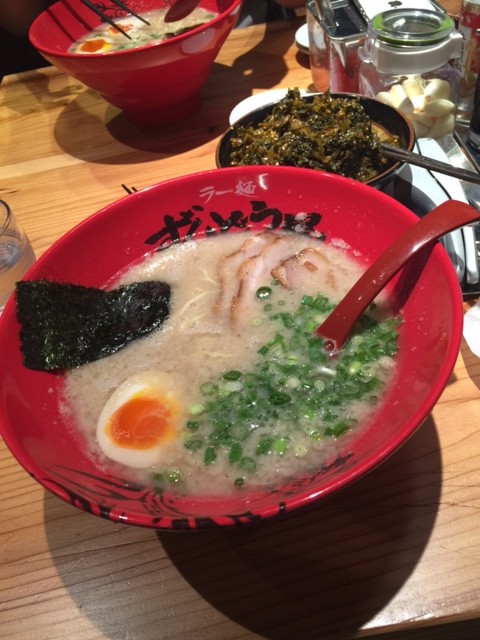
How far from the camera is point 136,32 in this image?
2.33 m

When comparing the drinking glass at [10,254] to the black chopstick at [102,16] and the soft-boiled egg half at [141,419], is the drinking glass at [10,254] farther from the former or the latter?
the black chopstick at [102,16]

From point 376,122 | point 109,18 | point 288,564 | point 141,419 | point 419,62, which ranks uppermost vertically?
point 109,18

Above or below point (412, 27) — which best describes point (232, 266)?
below

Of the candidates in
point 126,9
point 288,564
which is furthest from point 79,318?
point 126,9

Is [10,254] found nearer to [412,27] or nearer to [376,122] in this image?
[376,122]

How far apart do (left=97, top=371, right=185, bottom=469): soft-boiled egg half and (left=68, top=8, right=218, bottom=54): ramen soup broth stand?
171 centimetres

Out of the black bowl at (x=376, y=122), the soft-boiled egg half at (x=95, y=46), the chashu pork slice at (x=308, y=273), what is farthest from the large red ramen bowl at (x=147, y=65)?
the chashu pork slice at (x=308, y=273)

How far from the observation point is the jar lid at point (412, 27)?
5.24 feet

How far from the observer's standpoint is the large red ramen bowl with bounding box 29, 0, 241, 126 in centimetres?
177

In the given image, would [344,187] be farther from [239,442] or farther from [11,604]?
[11,604]

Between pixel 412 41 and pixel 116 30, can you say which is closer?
pixel 412 41

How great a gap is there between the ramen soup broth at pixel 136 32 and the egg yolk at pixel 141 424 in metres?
1.76

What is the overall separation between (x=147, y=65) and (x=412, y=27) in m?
0.85

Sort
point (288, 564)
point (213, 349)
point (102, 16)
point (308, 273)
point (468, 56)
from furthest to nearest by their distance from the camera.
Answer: point (102, 16) < point (468, 56) < point (308, 273) < point (213, 349) < point (288, 564)
